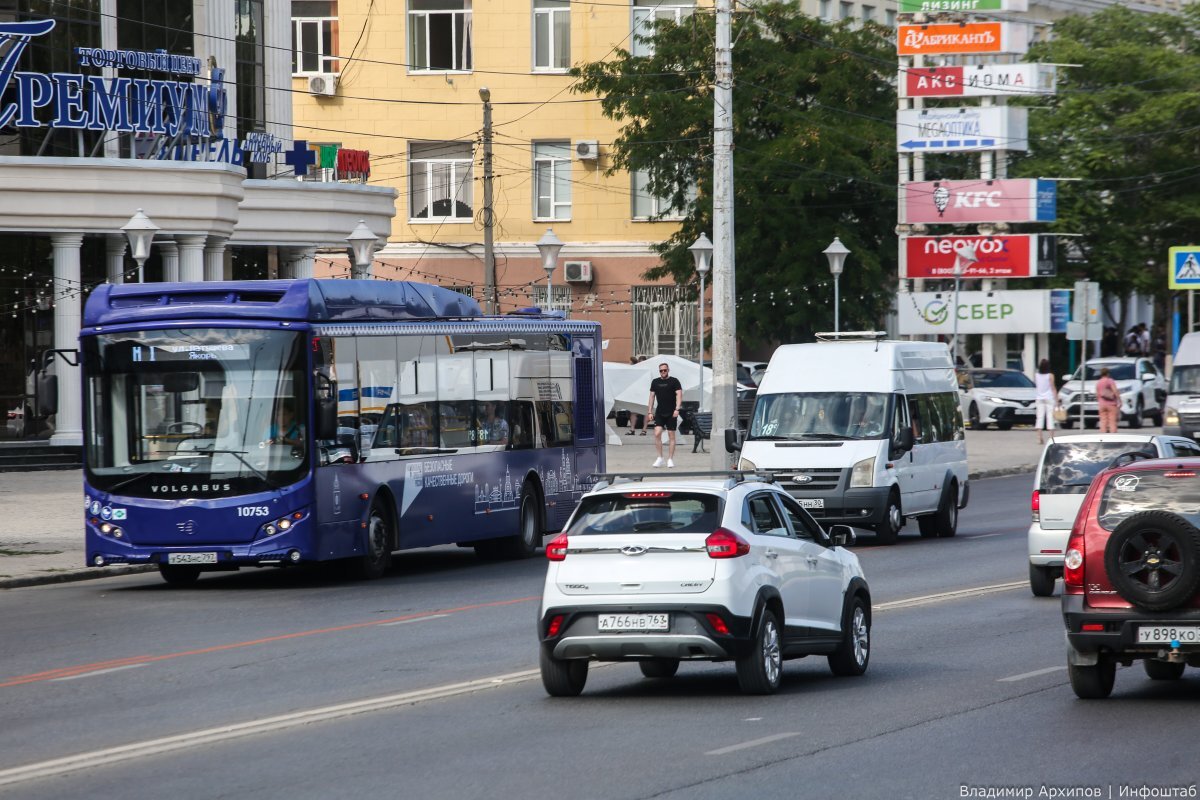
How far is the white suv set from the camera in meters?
12.6

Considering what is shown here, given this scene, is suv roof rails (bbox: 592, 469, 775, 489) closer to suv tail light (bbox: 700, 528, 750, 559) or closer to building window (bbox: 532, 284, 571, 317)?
suv tail light (bbox: 700, 528, 750, 559)

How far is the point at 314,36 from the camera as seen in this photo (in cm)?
6875

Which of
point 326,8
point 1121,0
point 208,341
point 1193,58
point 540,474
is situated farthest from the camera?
point 1121,0

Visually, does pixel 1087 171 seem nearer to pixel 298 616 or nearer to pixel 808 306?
pixel 808 306

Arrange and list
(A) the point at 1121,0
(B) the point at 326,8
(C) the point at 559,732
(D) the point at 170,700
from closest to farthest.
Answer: (C) the point at 559,732, (D) the point at 170,700, (B) the point at 326,8, (A) the point at 1121,0

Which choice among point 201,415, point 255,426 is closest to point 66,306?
point 201,415

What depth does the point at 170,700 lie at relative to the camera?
43.6 feet

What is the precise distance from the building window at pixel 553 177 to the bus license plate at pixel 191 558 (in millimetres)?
48042

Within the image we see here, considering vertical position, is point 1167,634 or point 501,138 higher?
point 501,138

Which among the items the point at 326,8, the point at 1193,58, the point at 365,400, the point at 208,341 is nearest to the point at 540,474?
the point at 365,400

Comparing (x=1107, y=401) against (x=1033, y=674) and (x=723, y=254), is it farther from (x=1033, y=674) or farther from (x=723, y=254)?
(x=1033, y=674)

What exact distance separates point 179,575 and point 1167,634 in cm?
1299

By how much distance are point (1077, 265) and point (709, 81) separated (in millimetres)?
16878

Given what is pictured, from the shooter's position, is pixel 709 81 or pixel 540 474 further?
pixel 709 81
